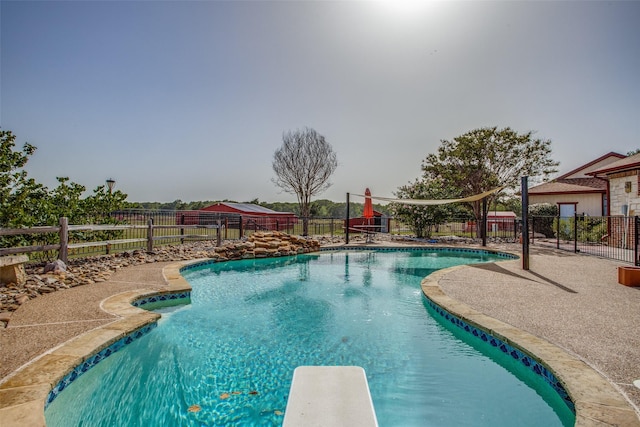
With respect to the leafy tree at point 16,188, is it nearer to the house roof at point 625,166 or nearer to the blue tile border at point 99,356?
the blue tile border at point 99,356

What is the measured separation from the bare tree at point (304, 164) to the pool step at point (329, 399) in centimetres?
2109

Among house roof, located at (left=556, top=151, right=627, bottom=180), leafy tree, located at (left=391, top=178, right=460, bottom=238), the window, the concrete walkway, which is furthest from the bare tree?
the concrete walkway

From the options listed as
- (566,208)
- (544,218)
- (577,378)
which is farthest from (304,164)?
(577,378)

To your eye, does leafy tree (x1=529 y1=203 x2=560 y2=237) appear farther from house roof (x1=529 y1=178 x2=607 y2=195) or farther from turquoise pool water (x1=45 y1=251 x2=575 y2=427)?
turquoise pool water (x1=45 y1=251 x2=575 y2=427)

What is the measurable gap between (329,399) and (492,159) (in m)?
17.3

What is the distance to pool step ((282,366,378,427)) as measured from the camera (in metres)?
1.55

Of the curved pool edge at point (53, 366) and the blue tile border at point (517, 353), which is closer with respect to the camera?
the curved pool edge at point (53, 366)

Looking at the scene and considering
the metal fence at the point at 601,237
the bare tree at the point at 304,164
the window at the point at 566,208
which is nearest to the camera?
the metal fence at the point at 601,237

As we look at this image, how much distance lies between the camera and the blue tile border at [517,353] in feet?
7.54

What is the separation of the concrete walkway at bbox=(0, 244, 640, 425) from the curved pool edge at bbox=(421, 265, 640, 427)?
0.05 m

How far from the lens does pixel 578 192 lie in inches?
733

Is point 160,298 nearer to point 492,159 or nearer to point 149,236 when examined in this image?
point 149,236

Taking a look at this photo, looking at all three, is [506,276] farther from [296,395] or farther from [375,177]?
[375,177]

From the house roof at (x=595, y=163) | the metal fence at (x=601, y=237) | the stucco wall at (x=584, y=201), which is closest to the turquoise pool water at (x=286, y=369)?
the metal fence at (x=601, y=237)
